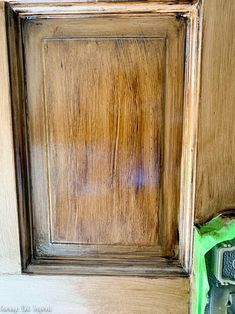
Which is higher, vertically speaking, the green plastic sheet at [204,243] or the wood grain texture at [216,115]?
the wood grain texture at [216,115]

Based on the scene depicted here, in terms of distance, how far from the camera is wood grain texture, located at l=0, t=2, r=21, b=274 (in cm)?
65

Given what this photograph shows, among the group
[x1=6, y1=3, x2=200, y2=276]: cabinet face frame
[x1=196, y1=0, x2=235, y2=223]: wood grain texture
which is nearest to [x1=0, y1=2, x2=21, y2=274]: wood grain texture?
[x1=6, y1=3, x2=200, y2=276]: cabinet face frame

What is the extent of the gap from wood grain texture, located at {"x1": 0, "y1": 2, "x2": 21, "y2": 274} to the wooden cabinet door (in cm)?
1

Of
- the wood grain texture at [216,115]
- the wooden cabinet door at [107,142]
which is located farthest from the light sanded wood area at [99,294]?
the wood grain texture at [216,115]

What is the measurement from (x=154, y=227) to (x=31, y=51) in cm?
41

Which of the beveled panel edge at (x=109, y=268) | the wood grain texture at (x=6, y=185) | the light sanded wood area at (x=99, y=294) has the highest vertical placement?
the wood grain texture at (x=6, y=185)

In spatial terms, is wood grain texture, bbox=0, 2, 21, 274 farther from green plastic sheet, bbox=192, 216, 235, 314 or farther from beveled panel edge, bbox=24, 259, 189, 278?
green plastic sheet, bbox=192, 216, 235, 314

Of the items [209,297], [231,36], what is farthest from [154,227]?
[231,36]

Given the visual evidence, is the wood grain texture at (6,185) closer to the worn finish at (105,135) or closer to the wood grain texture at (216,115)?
the worn finish at (105,135)

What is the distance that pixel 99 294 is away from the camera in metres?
0.73

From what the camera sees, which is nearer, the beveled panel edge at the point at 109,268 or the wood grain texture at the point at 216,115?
the wood grain texture at the point at 216,115

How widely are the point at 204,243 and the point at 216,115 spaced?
230 millimetres

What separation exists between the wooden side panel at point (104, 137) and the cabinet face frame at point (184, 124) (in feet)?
0.15

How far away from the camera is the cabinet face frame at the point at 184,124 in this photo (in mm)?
625
